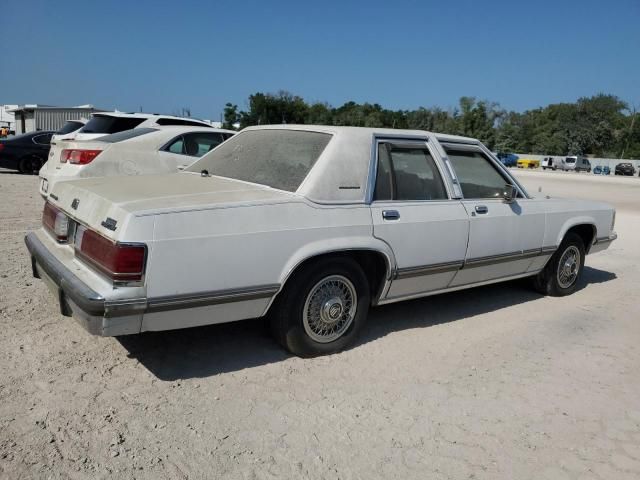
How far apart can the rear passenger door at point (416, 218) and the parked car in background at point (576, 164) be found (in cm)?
6042

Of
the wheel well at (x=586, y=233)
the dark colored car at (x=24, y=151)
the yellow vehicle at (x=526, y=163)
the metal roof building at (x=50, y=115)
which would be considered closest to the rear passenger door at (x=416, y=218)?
the wheel well at (x=586, y=233)

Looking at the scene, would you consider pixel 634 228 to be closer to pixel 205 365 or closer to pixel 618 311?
pixel 618 311

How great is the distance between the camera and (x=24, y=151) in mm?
16625

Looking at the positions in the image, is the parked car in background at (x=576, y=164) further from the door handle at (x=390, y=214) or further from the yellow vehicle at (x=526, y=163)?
the door handle at (x=390, y=214)

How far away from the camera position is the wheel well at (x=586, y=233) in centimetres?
621

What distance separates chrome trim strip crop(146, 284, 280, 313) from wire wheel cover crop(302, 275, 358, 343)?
402mm

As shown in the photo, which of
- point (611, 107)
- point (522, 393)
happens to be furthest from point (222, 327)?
point (611, 107)

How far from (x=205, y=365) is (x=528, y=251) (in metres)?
3.24

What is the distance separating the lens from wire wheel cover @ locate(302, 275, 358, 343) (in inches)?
154

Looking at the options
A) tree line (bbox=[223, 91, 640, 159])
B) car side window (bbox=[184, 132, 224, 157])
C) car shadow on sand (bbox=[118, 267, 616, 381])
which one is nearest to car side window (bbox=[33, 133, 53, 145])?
car side window (bbox=[184, 132, 224, 157])

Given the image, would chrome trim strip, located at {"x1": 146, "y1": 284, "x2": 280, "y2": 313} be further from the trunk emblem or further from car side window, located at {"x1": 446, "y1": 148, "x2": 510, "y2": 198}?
car side window, located at {"x1": 446, "y1": 148, "x2": 510, "y2": 198}

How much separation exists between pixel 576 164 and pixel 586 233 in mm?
58896

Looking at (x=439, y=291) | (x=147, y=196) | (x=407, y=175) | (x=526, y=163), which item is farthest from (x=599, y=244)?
(x=526, y=163)

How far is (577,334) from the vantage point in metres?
4.92
